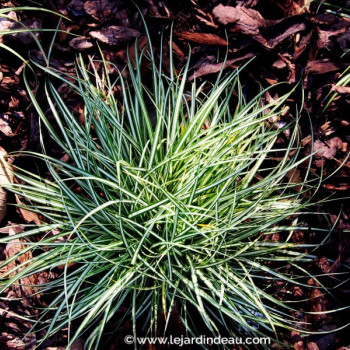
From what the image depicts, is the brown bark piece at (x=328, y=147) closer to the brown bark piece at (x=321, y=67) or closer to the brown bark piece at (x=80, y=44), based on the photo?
the brown bark piece at (x=321, y=67)

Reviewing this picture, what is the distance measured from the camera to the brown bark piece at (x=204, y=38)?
1.92m

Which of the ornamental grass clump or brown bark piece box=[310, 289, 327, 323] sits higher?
the ornamental grass clump

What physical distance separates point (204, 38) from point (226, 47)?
5.0 inches

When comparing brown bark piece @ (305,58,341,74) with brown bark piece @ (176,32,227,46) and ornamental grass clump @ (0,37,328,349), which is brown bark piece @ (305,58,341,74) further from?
brown bark piece @ (176,32,227,46)


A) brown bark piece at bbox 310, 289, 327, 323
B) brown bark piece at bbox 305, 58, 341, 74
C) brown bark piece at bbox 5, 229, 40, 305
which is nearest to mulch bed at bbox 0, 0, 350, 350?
brown bark piece at bbox 305, 58, 341, 74

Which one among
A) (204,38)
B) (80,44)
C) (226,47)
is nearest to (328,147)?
(226,47)

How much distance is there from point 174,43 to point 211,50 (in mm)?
206

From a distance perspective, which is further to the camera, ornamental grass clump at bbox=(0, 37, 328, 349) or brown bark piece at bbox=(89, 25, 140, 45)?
brown bark piece at bbox=(89, 25, 140, 45)

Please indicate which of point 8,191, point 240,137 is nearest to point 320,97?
point 240,137

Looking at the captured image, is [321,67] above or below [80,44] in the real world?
below

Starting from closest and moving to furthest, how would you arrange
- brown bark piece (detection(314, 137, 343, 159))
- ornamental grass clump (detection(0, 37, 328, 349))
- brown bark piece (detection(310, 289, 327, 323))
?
1. ornamental grass clump (detection(0, 37, 328, 349))
2. brown bark piece (detection(310, 289, 327, 323))
3. brown bark piece (detection(314, 137, 343, 159))

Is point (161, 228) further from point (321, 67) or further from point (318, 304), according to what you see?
point (321, 67)

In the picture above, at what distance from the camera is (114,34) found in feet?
6.31

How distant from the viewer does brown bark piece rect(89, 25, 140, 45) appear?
191 cm
